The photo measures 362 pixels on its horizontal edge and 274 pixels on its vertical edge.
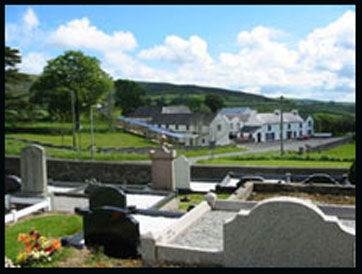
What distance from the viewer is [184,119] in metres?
66.8

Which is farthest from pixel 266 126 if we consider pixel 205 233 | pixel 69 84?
pixel 205 233

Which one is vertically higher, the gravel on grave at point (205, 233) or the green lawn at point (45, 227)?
the gravel on grave at point (205, 233)

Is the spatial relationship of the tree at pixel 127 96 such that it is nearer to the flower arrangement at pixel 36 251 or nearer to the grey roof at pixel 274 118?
the grey roof at pixel 274 118

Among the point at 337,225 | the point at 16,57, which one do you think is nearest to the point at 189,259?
the point at 337,225

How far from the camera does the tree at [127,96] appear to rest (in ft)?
274

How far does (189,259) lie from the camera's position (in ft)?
20.6

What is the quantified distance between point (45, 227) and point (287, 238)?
21.6ft

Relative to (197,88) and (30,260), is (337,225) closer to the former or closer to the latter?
(30,260)

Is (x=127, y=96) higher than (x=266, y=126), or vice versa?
(x=127, y=96)

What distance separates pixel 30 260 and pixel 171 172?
28.0ft

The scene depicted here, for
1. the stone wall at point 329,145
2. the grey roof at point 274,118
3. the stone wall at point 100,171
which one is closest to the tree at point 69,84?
the stone wall at point 100,171

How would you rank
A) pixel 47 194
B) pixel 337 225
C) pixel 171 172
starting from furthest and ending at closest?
pixel 171 172, pixel 47 194, pixel 337 225

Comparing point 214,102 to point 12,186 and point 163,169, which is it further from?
point 12,186

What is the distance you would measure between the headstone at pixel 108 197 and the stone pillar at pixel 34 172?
12.4ft
